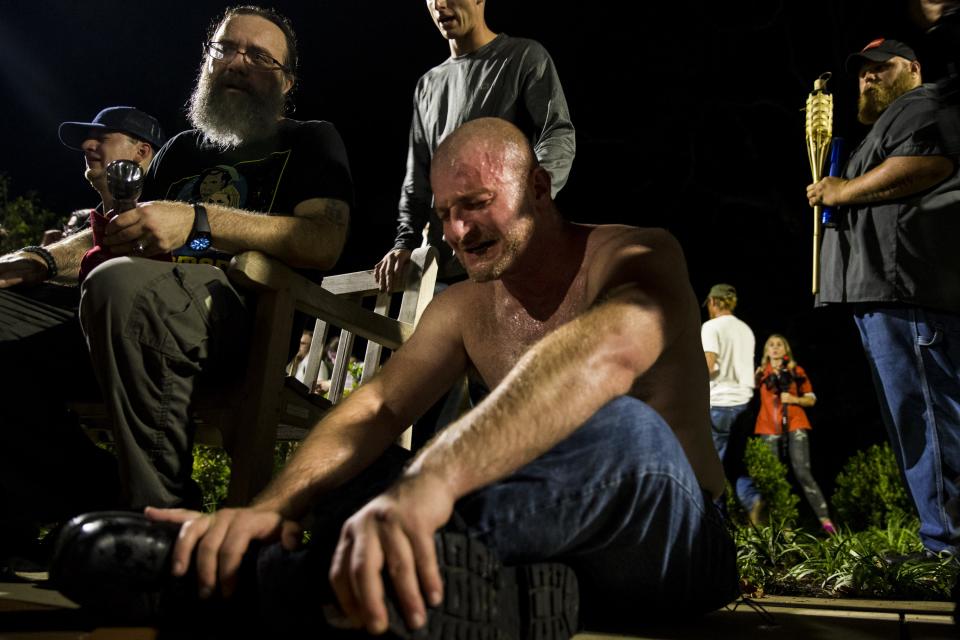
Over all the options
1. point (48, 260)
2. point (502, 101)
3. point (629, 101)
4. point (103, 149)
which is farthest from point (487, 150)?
point (629, 101)

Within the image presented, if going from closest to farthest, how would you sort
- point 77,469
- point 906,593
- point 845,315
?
1. point 77,469
2. point 906,593
3. point 845,315

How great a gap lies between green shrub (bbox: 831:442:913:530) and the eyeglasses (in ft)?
22.6

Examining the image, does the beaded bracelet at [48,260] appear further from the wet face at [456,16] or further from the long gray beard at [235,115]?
the wet face at [456,16]

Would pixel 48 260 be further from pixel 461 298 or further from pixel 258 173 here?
pixel 461 298

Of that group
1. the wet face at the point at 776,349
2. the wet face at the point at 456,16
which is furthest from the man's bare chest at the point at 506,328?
the wet face at the point at 776,349

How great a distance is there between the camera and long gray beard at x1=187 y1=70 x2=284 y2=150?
268 cm

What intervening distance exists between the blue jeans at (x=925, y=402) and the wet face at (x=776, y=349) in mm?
4697

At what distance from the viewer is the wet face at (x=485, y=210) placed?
5.69 ft

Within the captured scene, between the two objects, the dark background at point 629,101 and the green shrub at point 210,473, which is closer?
the green shrub at point 210,473

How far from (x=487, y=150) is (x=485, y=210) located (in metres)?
0.14

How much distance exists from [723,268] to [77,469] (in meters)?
16.0

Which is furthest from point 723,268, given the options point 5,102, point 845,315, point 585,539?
point 585,539

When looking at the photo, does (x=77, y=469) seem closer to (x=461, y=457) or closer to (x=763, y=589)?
(x=461, y=457)

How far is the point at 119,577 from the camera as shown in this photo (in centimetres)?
117
